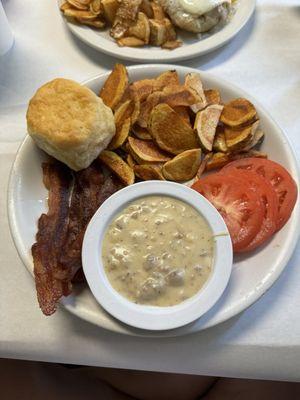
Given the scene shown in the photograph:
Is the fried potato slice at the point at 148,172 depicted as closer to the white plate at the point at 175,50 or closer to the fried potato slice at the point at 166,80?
the fried potato slice at the point at 166,80

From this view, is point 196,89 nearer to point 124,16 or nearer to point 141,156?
point 141,156

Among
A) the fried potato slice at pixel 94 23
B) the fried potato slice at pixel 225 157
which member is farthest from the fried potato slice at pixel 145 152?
the fried potato slice at pixel 94 23

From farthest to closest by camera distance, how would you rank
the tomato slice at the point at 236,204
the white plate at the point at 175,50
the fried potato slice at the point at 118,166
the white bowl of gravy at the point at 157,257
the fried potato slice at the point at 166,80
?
the white plate at the point at 175,50 → the fried potato slice at the point at 166,80 → the fried potato slice at the point at 118,166 → the tomato slice at the point at 236,204 → the white bowl of gravy at the point at 157,257

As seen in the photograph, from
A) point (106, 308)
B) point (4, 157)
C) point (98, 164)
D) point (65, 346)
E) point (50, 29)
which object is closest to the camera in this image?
point (106, 308)

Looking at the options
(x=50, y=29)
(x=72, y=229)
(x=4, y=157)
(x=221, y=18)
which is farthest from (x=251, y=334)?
(x=50, y=29)

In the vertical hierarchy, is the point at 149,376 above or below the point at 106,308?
below

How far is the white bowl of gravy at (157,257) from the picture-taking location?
0.86 meters

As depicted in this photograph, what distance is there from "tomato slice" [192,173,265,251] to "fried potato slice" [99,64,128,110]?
300 millimetres

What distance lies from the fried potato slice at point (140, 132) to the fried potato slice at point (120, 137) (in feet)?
0.10

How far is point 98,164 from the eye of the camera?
111 cm

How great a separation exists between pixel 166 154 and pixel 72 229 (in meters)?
0.31

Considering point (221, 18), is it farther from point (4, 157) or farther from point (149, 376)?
point (149, 376)

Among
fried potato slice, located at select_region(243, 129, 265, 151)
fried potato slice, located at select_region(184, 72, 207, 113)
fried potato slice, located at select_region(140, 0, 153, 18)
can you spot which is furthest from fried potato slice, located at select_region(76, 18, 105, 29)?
fried potato slice, located at select_region(243, 129, 265, 151)

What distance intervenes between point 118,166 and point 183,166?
151 millimetres
